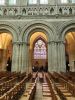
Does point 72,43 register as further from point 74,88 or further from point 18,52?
point 74,88

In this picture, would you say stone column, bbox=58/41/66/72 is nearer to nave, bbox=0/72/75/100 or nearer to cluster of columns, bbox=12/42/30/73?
cluster of columns, bbox=12/42/30/73

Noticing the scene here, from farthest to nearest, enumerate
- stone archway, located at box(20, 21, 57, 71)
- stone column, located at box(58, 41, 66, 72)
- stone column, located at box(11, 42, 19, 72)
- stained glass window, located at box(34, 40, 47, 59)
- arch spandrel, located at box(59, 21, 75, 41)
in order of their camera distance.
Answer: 1. stained glass window, located at box(34, 40, 47, 59)
2. arch spandrel, located at box(59, 21, 75, 41)
3. stone archway, located at box(20, 21, 57, 71)
4. stone column, located at box(11, 42, 19, 72)
5. stone column, located at box(58, 41, 66, 72)

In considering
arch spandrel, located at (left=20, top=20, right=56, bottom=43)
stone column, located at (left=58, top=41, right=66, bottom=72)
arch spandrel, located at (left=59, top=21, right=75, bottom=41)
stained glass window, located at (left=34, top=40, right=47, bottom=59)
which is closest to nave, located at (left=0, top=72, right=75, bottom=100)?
stone column, located at (left=58, top=41, right=66, bottom=72)

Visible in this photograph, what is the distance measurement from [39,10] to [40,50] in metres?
12.9

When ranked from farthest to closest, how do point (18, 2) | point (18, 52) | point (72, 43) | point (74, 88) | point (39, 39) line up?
point (39, 39) → point (72, 43) → point (18, 2) → point (18, 52) → point (74, 88)

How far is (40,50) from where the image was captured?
32969mm

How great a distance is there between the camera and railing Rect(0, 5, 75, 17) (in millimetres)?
21227

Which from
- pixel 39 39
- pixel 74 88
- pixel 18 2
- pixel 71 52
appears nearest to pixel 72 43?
pixel 71 52

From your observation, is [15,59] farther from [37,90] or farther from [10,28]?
[37,90]

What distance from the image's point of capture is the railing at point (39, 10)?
21.2 meters

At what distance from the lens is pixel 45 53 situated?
111ft

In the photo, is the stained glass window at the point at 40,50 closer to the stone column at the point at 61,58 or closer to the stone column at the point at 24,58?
the stone column at the point at 24,58

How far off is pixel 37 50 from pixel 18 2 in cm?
1332

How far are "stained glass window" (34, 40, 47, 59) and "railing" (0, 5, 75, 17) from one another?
1180 centimetres
